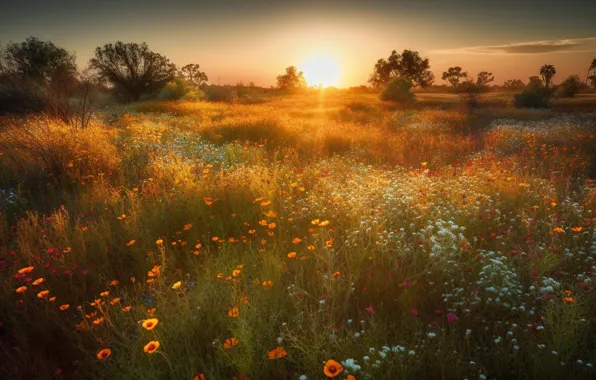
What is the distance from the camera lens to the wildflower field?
110 inches

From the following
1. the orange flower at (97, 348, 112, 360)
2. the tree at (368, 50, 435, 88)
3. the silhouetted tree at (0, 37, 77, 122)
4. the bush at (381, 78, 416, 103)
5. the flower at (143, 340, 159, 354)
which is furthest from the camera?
the tree at (368, 50, 435, 88)

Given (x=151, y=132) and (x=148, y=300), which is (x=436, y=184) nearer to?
(x=148, y=300)

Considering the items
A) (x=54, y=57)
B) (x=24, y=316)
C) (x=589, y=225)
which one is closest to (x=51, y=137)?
(x=24, y=316)

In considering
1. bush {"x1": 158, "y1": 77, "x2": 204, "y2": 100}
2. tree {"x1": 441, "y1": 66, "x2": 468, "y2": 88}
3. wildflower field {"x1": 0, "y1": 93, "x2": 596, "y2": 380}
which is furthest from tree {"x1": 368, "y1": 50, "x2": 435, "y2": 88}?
wildflower field {"x1": 0, "y1": 93, "x2": 596, "y2": 380}

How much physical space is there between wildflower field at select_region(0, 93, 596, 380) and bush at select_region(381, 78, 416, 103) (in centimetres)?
3133

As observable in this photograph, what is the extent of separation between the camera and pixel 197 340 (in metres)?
3.07

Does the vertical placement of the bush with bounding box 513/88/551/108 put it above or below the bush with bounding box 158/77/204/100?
below

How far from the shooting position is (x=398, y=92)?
122 ft

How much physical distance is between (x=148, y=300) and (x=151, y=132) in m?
11.3

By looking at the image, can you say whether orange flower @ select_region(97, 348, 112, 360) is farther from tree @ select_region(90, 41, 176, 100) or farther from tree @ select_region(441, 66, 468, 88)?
tree @ select_region(441, 66, 468, 88)

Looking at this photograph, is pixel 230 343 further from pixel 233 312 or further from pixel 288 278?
pixel 288 278

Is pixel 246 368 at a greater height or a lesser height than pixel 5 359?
greater

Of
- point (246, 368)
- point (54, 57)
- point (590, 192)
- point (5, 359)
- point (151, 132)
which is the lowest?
point (5, 359)

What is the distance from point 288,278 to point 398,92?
3729 cm
